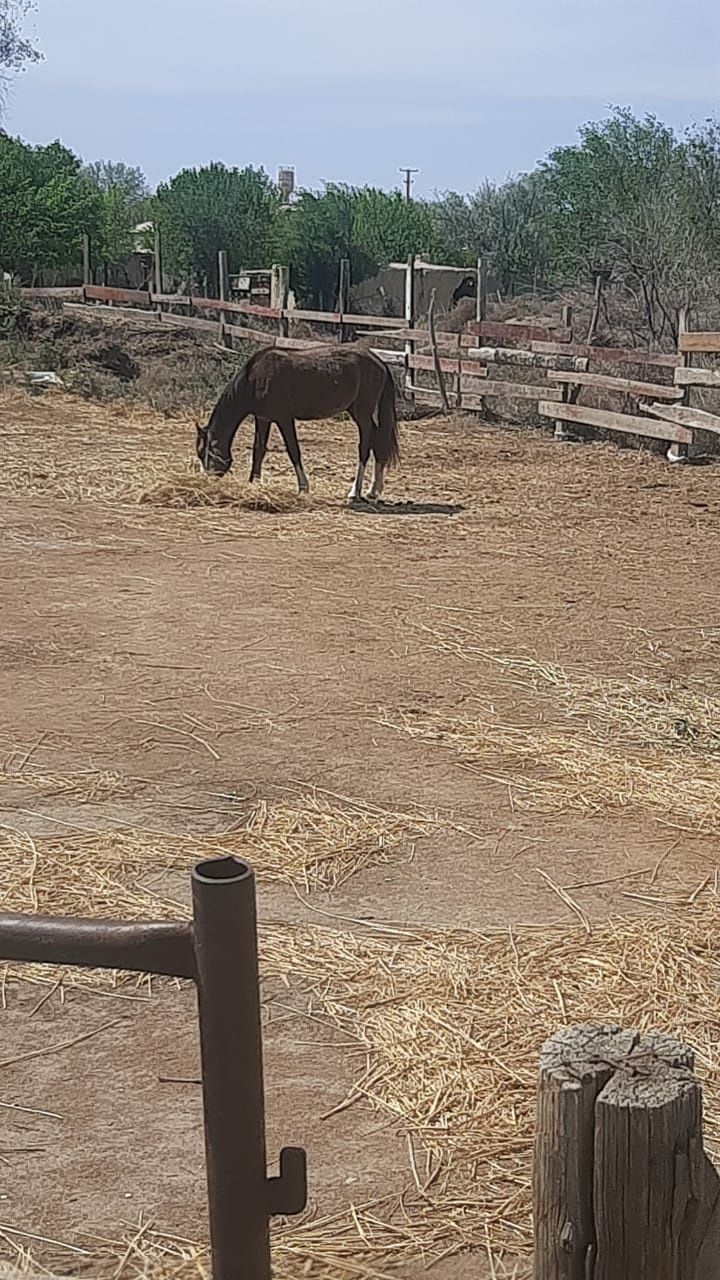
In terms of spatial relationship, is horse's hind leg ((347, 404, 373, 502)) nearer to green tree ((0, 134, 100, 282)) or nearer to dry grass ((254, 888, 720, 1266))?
dry grass ((254, 888, 720, 1266))

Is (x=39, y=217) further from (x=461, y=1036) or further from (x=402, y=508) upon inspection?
(x=461, y=1036)

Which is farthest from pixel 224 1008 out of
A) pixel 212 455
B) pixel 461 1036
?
pixel 212 455

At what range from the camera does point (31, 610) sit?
7609 mm

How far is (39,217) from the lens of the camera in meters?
33.4

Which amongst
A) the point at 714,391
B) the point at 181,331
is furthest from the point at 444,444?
the point at 181,331

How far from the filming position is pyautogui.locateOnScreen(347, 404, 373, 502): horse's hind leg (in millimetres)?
11329

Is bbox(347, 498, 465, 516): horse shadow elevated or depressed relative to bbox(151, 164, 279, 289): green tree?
depressed

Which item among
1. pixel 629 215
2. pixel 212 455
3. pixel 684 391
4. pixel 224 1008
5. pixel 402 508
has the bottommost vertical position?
pixel 402 508

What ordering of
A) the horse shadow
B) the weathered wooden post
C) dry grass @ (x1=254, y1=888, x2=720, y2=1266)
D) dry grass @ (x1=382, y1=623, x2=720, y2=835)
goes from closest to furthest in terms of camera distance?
dry grass @ (x1=254, y1=888, x2=720, y2=1266)
dry grass @ (x1=382, y1=623, x2=720, y2=835)
the horse shadow
the weathered wooden post

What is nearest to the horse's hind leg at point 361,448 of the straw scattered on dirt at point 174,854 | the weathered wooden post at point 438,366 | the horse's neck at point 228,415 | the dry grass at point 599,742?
the horse's neck at point 228,415

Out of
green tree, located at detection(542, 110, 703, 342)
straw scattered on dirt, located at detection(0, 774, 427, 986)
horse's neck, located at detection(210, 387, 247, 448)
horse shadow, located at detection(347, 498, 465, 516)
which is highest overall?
green tree, located at detection(542, 110, 703, 342)

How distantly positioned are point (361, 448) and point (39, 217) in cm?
2510

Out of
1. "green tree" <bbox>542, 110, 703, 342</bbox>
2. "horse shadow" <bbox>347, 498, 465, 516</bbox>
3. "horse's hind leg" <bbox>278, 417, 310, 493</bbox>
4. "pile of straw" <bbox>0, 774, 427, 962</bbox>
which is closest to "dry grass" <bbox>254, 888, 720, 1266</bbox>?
"pile of straw" <bbox>0, 774, 427, 962</bbox>

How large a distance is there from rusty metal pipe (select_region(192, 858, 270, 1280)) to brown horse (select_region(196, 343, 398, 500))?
9935 millimetres
